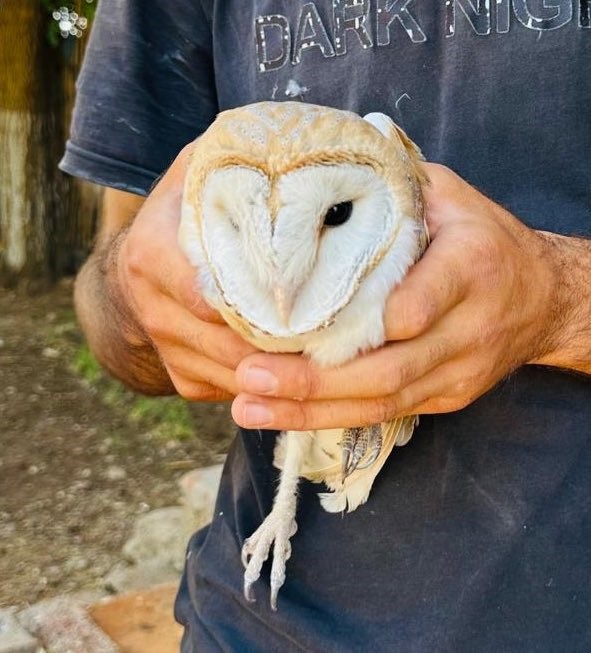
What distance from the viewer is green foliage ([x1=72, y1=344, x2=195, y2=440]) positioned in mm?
4348

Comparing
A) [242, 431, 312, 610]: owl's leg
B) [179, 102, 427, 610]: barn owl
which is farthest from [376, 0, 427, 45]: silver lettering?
[242, 431, 312, 610]: owl's leg

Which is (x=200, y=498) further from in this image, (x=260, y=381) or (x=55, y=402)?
(x=260, y=381)

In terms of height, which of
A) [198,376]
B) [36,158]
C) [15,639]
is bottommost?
[15,639]

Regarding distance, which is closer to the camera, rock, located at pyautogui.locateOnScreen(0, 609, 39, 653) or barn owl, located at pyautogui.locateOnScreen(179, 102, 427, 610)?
barn owl, located at pyautogui.locateOnScreen(179, 102, 427, 610)

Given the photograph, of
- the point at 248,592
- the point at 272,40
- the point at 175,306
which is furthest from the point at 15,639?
the point at 272,40

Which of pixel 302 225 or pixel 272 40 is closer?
pixel 302 225

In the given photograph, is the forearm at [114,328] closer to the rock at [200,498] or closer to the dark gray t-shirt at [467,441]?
the dark gray t-shirt at [467,441]

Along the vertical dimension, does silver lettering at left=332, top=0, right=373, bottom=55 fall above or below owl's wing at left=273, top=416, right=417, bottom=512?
above

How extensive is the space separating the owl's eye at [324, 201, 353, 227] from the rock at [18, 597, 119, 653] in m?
1.63

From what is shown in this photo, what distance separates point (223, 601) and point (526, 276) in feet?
2.48

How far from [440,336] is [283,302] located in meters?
0.18

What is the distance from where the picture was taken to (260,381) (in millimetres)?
1021

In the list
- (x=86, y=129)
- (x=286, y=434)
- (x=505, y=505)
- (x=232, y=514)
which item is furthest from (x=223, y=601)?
(x=86, y=129)

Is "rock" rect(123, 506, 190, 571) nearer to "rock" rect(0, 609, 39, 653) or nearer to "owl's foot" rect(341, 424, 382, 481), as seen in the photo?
"rock" rect(0, 609, 39, 653)
